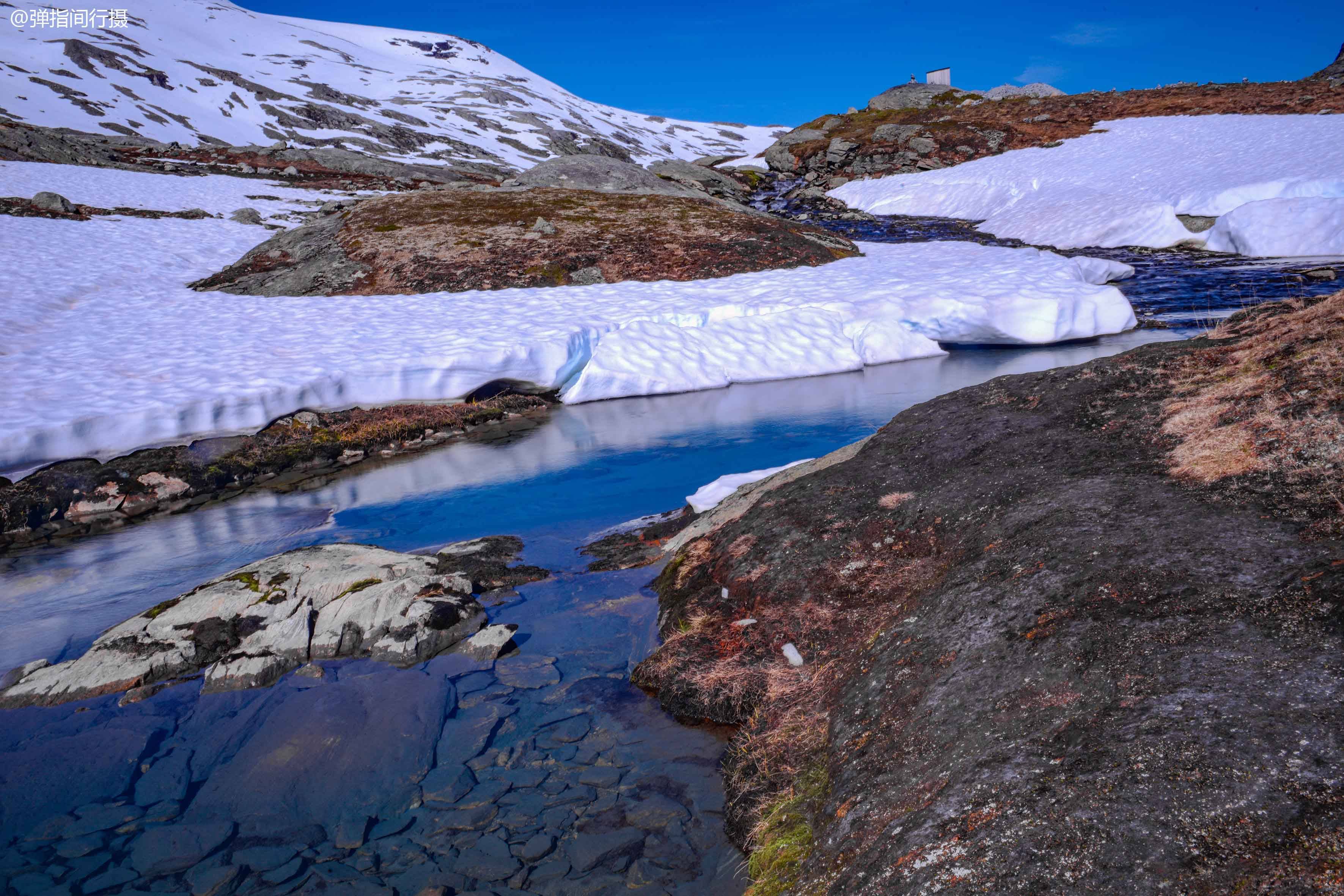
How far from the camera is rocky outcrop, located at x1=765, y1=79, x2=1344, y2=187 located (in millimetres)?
49688

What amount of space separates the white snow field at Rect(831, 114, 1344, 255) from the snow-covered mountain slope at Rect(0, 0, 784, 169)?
7533 centimetres

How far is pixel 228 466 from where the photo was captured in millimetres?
15719

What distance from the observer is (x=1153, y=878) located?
2.96 meters

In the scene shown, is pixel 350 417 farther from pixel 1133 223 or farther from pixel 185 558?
pixel 1133 223

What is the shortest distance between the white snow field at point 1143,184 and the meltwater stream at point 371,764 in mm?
34939

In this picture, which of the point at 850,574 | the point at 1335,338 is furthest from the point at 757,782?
the point at 1335,338

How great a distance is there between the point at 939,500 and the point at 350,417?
1471 cm

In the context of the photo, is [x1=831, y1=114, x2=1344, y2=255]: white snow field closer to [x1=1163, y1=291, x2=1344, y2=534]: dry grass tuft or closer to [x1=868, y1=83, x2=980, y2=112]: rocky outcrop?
[x1=868, y1=83, x2=980, y2=112]: rocky outcrop

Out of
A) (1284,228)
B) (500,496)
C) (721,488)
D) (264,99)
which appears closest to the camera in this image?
(721,488)

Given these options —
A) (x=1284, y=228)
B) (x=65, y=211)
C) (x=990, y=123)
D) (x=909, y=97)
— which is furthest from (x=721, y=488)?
(x=909, y=97)

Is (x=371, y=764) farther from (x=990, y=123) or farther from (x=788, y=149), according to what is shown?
(x=788, y=149)

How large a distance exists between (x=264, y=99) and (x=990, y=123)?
12544 cm

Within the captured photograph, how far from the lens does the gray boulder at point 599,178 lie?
44281 mm

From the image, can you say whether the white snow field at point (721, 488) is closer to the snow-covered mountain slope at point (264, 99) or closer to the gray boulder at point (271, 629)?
the gray boulder at point (271, 629)
